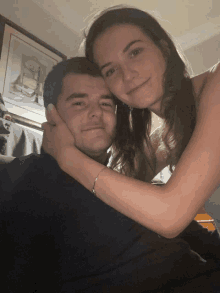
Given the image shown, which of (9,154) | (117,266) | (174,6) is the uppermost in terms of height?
(174,6)

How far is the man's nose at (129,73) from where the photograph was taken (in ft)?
1.78

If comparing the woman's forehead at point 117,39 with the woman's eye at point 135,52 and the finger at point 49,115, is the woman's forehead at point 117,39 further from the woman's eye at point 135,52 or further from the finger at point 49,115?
the finger at point 49,115

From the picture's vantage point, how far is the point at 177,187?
330mm

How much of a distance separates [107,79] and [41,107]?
0.69ft

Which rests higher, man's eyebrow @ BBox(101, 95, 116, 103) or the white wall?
the white wall

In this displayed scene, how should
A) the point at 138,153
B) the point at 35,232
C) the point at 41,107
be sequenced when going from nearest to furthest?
the point at 35,232, the point at 41,107, the point at 138,153

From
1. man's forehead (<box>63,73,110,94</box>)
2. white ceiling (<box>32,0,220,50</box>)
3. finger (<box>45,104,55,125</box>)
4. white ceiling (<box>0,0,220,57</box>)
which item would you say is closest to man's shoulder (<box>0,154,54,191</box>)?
finger (<box>45,104,55,125</box>)

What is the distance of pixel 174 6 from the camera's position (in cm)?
75

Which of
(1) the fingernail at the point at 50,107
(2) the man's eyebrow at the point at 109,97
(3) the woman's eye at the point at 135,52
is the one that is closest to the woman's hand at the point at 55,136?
(1) the fingernail at the point at 50,107

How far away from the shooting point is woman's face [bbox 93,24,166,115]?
0.54 m

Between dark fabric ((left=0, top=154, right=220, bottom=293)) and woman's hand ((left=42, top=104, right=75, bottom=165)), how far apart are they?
0.04m

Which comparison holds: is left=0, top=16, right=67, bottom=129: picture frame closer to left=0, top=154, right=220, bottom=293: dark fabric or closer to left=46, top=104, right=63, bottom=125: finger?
left=46, top=104, right=63, bottom=125: finger

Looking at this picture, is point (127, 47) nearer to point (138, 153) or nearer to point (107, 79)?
point (107, 79)

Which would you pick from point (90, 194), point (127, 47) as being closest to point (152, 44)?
point (127, 47)
